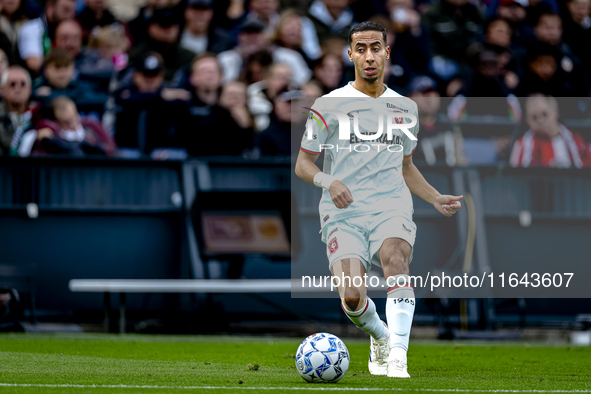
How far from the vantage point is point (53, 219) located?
34.0 feet

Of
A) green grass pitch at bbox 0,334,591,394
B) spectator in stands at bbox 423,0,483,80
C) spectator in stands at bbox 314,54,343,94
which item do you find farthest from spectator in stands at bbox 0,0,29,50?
spectator in stands at bbox 423,0,483,80

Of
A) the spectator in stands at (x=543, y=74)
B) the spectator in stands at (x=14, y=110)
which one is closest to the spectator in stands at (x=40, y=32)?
the spectator in stands at (x=14, y=110)

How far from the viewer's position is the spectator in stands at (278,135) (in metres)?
11.3

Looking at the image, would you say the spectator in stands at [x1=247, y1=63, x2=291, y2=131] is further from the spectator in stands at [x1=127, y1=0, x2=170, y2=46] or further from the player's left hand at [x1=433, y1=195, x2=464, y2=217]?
the player's left hand at [x1=433, y1=195, x2=464, y2=217]

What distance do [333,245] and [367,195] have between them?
44 centimetres

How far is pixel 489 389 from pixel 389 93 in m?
2.30

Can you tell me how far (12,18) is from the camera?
13.1 m

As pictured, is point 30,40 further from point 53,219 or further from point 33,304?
point 33,304

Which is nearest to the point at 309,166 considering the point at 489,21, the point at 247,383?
the point at 247,383

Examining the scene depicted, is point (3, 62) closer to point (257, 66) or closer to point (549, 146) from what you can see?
point (257, 66)

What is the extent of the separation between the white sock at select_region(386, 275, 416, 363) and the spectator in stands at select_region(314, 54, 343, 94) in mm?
6791

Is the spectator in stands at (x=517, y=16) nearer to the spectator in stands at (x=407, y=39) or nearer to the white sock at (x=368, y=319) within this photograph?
the spectator in stands at (x=407, y=39)

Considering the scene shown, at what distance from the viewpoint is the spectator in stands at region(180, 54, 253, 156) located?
11195mm

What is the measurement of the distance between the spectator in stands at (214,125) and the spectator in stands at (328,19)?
3.37 meters
